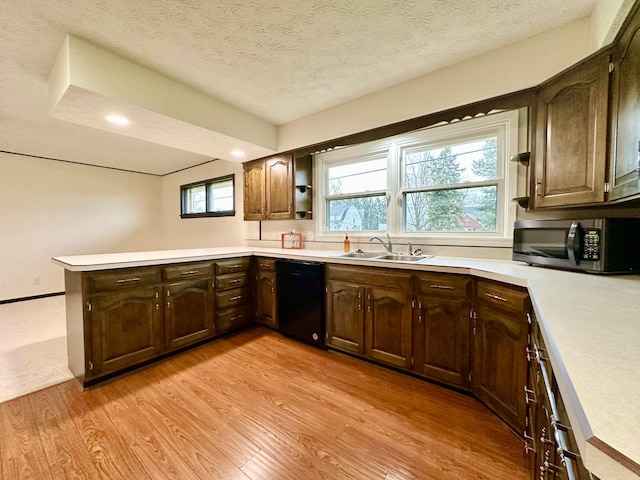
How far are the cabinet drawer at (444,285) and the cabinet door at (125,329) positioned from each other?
2232mm

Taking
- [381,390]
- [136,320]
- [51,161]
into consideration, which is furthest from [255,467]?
[51,161]

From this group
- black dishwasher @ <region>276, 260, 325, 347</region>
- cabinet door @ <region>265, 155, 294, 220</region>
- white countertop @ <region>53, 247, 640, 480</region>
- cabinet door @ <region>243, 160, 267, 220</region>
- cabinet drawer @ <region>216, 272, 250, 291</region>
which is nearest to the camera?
white countertop @ <region>53, 247, 640, 480</region>

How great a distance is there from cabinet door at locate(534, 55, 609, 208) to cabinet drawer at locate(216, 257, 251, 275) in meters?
2.73

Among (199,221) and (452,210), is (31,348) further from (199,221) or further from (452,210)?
(452,210)

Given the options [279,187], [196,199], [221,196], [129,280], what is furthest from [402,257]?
[196,199]

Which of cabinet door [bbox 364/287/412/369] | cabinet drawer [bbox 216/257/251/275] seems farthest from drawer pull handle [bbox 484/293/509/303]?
cabinet drawer [bbox 216/257/251/275]

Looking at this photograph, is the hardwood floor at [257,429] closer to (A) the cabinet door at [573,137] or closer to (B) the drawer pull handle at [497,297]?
(B) the drawer pull handle at [497,297]

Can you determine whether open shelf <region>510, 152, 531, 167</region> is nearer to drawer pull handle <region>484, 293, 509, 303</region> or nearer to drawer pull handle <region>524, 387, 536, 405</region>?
drawer pull handle <region>484, 293, 509, 303</region>

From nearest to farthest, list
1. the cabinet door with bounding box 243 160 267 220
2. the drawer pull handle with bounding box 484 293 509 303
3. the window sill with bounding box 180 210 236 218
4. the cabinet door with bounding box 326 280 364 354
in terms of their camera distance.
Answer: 1. the drawer pull handle with bounding box 484 293 509 303
2. the cabinet door with bounding box 326 280 364 354
3. the cabinet door with bounding box 243 160 267 220
4. the window sill with bounding box 180 210 236 218

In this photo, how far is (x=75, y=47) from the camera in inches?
69.5

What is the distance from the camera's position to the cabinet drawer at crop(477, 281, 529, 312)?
1.44 metres

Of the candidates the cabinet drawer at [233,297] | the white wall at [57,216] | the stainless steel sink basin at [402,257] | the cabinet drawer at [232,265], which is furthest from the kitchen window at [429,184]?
the white wall at [57,216]

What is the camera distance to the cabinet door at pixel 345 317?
2.32 meters

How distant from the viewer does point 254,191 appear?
11.8ft
